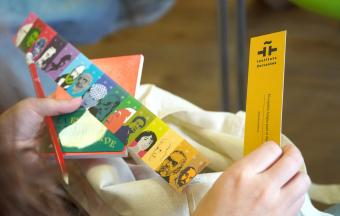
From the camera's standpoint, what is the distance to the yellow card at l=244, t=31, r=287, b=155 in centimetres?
49

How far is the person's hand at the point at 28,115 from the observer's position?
623mm

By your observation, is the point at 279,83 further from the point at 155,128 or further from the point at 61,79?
the point at 61,79

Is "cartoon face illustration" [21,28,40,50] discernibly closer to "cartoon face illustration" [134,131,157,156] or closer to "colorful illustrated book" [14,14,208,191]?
"colorful illustrated book" [14,14,208,191]

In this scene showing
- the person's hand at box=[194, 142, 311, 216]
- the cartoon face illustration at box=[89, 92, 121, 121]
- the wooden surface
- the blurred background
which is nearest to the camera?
the person's hand at box=[194, 142, 311, 216]

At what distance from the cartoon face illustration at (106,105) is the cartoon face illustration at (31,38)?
0.15m

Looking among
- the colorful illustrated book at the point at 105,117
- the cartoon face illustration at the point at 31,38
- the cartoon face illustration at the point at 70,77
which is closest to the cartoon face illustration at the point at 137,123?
the colorful illustrated book at the point at 105,117

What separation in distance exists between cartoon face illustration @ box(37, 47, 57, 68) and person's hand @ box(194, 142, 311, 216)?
30 centimetres

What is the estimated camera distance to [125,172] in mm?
619

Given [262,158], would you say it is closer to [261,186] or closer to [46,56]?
[261,186]

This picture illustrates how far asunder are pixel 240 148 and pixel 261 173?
0.13 meters

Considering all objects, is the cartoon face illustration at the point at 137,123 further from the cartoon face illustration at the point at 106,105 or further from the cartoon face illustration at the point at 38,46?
the cartoon face illustration at the point at 38,46

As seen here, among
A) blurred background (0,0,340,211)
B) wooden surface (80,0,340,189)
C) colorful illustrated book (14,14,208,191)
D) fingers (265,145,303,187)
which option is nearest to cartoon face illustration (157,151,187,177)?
colorful illustrated book (14,14,208,191)

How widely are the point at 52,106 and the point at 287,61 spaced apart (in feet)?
4.04

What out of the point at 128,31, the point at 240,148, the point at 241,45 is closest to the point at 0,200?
the point at 240,148
